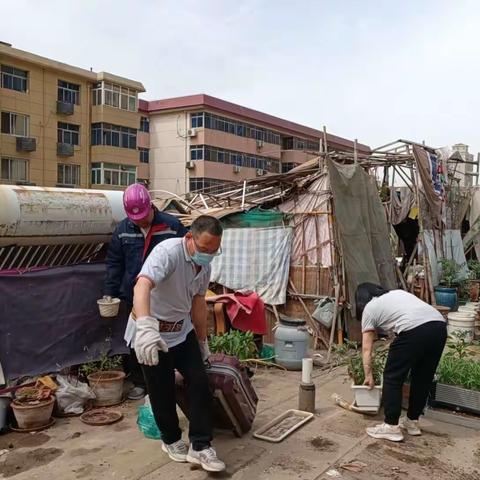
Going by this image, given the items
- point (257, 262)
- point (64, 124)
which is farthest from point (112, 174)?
point (257, 262)

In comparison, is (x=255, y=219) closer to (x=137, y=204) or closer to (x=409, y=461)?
(x=137, y=204)

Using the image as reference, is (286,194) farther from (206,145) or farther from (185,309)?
(206,145)

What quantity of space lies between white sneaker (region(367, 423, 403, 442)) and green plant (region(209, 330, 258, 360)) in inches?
92.1

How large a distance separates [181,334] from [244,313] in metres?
3.43

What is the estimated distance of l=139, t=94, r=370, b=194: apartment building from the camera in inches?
1380

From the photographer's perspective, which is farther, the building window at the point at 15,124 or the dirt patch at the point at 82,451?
the building window at the point at 15,124

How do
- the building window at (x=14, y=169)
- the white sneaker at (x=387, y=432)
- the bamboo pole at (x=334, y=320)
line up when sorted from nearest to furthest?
the white sneaker at (x=387, y=432) < the bamboo pole at (x=334, y=320) < the building window at (x=14, y=169)

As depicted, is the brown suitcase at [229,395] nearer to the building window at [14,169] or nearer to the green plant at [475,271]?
the green plant at [475,271]

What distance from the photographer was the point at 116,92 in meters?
31.4

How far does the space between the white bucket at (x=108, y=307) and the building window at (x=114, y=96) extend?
1080 inches

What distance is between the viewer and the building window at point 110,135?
31.0 meters

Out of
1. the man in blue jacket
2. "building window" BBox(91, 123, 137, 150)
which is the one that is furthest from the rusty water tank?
"building window" BBox(91, 123, 137, 150)

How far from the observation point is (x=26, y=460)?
398cm

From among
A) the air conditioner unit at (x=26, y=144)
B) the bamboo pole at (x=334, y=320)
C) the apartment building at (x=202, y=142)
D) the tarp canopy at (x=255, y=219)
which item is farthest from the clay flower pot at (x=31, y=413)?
the apartment building at (x=202, y=142)
